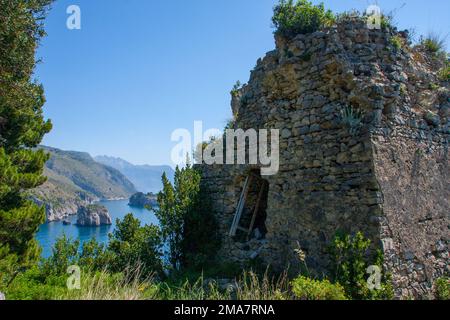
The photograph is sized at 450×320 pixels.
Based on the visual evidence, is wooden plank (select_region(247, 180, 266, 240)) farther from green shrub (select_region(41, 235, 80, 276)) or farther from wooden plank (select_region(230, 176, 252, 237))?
green shrub (select_region(41, 235, 80, 276))

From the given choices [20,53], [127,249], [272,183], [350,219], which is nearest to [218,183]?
[272,183]

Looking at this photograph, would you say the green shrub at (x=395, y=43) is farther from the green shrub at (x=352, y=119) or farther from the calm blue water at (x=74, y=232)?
the calm blue water at (x=74, y=232)

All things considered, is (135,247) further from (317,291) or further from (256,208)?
(317,291)

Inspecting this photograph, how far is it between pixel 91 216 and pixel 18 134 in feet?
209

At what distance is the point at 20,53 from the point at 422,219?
33.8 feet

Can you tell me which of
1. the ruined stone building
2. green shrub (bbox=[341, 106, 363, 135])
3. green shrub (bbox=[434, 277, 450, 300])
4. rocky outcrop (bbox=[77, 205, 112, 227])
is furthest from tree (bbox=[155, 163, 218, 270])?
rocky outcrop (bbox=[77, 205, 112, 227])

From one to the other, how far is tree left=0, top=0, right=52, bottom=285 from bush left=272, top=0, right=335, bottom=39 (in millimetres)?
6555

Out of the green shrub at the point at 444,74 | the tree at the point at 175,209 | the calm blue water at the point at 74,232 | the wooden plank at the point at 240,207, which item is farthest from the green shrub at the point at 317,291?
the calm blue water at the point at 74,232

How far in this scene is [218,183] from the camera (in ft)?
31.1

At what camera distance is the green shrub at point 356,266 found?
A: 4.89 meters

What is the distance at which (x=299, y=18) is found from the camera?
291 inches

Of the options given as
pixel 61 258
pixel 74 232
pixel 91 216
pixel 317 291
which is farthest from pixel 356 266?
pixel 91 216

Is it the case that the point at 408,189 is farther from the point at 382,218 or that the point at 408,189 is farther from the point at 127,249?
the point at 127,249

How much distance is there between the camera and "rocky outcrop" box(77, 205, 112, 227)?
220 ft
